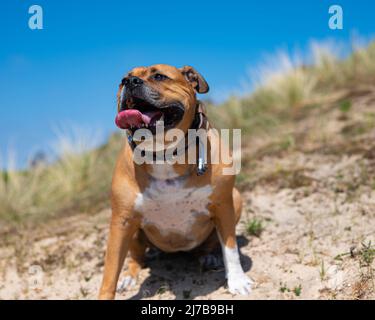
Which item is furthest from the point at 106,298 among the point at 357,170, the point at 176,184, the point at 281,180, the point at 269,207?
the point at 357,170

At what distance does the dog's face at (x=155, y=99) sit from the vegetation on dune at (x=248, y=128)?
2.92 m

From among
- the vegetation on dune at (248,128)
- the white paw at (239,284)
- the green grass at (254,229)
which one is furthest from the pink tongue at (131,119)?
the vegetation on dune at (248,128)

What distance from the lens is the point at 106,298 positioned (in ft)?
12.4

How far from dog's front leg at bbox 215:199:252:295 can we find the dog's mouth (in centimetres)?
84

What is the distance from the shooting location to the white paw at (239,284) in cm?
399

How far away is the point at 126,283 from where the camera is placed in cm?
459

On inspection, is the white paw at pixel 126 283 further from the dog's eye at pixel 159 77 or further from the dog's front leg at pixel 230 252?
the dog's eye at pixel 159 77

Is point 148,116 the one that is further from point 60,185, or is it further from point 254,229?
point 60,185

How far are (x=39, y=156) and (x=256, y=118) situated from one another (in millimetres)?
4122

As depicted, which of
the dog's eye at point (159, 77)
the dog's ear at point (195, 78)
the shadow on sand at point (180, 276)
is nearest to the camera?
the dog's eye at point (159, 77)

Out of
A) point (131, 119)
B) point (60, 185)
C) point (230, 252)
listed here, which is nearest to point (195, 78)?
point (131, 119)

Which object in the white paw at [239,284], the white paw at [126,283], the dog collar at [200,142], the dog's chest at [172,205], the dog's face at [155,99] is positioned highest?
the dog's face at [155,99]

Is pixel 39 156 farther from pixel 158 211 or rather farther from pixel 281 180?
pixel 158 211

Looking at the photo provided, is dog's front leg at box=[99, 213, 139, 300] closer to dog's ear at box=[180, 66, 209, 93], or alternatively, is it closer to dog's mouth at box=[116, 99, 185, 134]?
dog's mouth at box=[116, 99, 185, 134]
